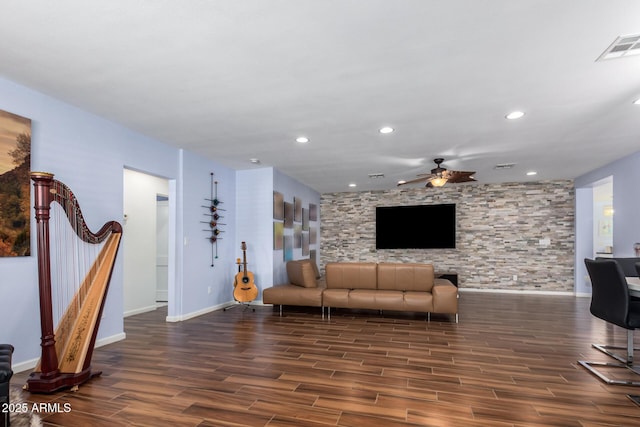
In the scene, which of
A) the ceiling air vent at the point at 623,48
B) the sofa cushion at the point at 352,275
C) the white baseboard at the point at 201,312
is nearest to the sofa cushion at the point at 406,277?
the sofa cushion at the point at 352,275

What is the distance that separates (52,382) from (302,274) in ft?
11.6

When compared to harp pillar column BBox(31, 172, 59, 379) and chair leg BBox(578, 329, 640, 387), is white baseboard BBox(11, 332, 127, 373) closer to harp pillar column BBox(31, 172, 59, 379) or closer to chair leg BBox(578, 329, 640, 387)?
harp pillar column BBox(31, 172, 59, 379)

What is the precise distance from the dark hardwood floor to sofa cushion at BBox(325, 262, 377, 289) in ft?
2.26

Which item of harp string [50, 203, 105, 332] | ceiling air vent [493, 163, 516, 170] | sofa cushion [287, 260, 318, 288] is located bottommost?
sofa cushion [287, 260, 318, 288]

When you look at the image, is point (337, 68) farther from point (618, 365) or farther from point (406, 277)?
point (618, 365)

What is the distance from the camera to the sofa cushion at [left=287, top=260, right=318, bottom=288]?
565 centimetres

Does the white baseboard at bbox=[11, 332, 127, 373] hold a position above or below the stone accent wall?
below

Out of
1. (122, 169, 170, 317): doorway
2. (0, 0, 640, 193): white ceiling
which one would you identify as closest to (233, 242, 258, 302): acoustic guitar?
(122, 169, 170, 317): doorway

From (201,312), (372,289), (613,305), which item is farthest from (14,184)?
(613,305)

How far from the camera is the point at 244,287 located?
5898 millimetres

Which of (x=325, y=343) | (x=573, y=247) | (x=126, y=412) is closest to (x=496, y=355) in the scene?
(x=325, y=343)

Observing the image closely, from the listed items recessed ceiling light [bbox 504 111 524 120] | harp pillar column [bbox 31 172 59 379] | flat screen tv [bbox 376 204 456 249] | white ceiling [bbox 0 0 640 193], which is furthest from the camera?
flat screen tv [bbox 376 204 456 249]

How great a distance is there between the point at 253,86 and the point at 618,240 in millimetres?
6410

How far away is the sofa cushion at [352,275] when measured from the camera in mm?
5449
